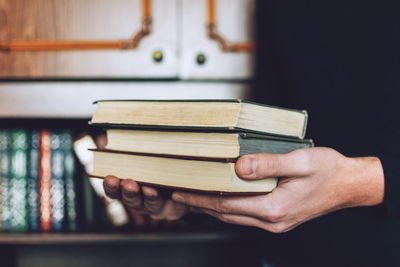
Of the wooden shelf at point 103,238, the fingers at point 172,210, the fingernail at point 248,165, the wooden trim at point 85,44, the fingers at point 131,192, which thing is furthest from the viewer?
the wooden shelf at point 103,238

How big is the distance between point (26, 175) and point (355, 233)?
79 cm

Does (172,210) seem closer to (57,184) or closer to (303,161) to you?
(303,161)

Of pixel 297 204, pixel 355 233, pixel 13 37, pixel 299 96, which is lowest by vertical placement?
pixel 355 233

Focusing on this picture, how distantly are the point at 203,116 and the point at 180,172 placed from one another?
0.08m

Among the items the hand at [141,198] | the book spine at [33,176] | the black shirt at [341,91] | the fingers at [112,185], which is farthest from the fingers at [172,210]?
the book spine at [33,176]

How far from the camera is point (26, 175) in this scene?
3.05 feet

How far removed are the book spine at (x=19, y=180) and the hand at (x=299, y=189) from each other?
24.1 inches

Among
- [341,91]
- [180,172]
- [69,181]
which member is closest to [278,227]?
[180,172]

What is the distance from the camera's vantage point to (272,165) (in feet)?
1.29

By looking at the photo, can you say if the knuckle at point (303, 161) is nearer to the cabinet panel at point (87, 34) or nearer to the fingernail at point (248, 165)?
the fingernail at point (248, 165)

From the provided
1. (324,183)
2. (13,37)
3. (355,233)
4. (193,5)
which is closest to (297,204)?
(324,183)

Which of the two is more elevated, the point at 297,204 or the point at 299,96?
the point at 299,96

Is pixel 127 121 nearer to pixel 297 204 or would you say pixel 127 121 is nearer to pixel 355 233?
pixel 297 204

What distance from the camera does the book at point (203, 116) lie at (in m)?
0.40
